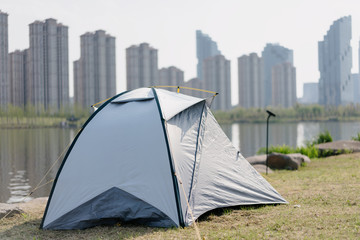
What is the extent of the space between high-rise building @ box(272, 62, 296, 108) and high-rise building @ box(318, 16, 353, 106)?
38765mm

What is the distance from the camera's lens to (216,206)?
203 inches

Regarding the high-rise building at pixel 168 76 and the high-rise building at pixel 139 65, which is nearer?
the high-rise building at pixel 139 65

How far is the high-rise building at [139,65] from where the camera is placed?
3465 inches

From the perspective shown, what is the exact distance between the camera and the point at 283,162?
1081cm

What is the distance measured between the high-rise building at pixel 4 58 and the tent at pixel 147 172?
7752cm

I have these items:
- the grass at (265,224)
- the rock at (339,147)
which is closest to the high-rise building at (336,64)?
the rock at (339,147)

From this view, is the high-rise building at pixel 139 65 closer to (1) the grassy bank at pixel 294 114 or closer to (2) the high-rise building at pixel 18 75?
(1) the grassy bank at pixel 294 114

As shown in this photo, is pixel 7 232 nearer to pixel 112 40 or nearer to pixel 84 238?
pixel 84 238

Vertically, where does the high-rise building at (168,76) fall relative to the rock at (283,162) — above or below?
above

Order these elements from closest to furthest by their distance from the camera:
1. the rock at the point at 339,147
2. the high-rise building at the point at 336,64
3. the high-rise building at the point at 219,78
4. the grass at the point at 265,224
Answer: the grass at the point at 265,224 → the rock at the point at 339,147 → the high-rise building at the point at 219,78 → the high-rise building at the point at 336,64

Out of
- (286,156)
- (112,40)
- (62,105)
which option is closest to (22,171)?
(286,156)

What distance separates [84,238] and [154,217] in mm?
897

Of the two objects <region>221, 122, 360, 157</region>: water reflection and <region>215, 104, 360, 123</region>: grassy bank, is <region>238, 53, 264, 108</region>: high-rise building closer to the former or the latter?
<region>215, 104, 360, 123</region>: grassy bank

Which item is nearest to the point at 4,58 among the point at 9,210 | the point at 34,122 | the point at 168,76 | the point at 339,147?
the point at 34,122
